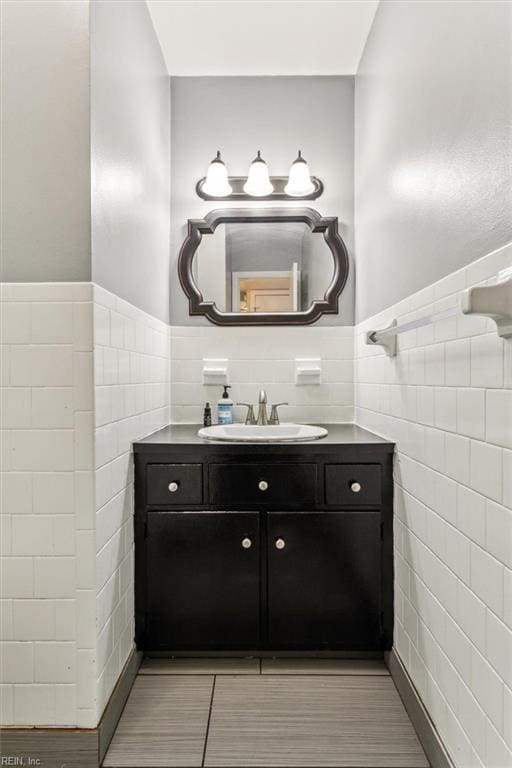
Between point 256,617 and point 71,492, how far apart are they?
0.89 metres

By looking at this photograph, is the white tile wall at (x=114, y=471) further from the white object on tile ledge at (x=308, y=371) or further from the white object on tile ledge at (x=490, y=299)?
the white object on tile ledge at (x=490, y=299)

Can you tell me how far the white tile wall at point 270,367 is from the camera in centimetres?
246

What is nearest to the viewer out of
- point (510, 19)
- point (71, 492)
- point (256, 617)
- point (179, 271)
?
point (510, 19)

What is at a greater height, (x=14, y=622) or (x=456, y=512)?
(x=456, y=512)

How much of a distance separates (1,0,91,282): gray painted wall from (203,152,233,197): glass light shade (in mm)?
1059

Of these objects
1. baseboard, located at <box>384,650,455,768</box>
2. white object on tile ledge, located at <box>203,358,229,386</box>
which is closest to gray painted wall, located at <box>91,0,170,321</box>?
white object on tile ledge, located at <box>203,358,229,386</box>

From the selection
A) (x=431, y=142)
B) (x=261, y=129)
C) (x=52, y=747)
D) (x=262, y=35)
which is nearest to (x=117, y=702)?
(x=52, y=747)

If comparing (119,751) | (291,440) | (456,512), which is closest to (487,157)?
(456,512)

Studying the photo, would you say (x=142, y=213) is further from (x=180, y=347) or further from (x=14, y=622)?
(x=14, y=622)

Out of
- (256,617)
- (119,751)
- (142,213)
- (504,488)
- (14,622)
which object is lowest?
(119,751)

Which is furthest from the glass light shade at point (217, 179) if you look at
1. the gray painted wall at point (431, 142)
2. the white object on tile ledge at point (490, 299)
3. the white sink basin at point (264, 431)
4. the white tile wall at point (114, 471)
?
the white object on tile ledge at point (490, 299)

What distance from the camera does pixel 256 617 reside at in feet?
5.98

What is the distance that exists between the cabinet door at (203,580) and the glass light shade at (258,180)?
1.53m

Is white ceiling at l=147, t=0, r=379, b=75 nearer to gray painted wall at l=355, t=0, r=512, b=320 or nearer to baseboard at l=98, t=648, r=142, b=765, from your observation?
gray painted wall at l=355, t=0, r=512, b=320
